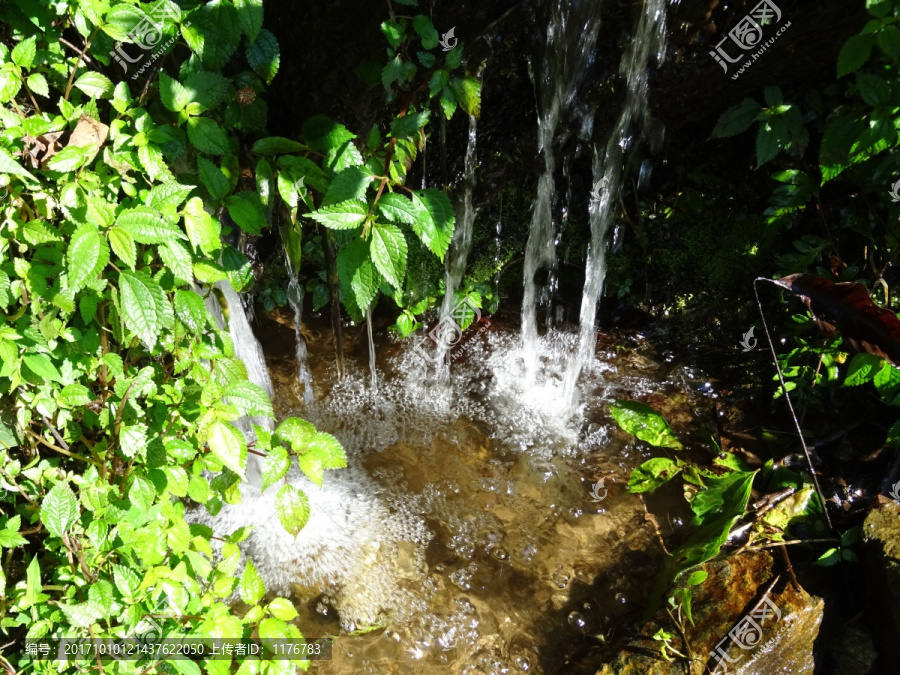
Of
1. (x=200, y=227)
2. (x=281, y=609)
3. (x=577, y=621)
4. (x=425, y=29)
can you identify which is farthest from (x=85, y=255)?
(x=577, y=621)

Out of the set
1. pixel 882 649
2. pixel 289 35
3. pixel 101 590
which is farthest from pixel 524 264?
pixel 101 590

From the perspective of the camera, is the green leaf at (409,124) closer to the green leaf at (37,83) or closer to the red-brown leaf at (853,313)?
the green leaf at (37,83)

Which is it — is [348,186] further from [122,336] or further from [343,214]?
[122,336]

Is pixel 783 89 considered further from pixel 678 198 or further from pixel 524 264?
pixel 524 264

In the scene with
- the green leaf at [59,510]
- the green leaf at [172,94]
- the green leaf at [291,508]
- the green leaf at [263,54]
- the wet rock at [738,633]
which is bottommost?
the wet rock at [738,633]

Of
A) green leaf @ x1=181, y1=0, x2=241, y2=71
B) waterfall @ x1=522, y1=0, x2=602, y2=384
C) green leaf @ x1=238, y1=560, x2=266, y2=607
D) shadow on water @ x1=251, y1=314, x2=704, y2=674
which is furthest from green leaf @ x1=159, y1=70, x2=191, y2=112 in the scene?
shadow on water @ x1=251, y1=314, x2=704, y2=674

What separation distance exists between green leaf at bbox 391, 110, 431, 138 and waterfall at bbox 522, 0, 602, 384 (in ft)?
3.82

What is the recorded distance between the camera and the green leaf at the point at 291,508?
167 cm

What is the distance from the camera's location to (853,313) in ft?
7.48

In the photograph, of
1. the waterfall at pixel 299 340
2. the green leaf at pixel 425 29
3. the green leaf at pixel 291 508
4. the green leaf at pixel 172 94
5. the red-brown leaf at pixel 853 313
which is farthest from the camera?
the waterfall at pixel 299 340

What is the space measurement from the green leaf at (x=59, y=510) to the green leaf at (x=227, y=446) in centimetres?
38

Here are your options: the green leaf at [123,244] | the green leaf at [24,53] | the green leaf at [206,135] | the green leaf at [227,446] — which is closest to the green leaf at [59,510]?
the green leaf at [227,446]

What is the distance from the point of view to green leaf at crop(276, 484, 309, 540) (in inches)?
65.9

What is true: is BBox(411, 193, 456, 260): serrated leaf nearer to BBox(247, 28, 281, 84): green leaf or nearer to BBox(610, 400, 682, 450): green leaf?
BBox(247, 28, 281, 84): green leaf
